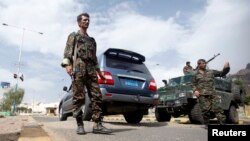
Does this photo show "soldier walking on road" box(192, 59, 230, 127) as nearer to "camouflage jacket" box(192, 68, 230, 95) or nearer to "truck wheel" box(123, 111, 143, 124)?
"camouflage jacket" box(192, 68, 230, 95)

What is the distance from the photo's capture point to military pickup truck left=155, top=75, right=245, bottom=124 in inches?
415

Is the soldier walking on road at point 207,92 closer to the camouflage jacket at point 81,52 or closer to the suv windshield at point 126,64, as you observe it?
the suv windshield at point 126,64

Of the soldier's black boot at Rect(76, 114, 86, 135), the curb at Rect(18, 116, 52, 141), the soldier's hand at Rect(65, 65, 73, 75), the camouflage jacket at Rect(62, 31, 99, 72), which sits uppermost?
the camouflage jacket at Rect(62, 31, 99, 72)

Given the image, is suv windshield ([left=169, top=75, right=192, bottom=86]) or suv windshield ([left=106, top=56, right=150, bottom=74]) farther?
suv windshield ([left=169, top=75, right=192, bottom=86])

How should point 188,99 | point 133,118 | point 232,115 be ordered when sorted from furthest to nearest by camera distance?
point 232,115 < point 188,99 < point 133,118

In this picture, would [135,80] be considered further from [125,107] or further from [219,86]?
[219,86]

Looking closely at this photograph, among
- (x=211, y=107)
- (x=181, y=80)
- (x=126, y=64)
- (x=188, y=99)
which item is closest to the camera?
(x=211, y=107)

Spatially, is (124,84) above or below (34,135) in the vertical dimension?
above

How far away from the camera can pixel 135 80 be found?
311 inches

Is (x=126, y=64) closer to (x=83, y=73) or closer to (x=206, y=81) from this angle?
(x=206, y=81)

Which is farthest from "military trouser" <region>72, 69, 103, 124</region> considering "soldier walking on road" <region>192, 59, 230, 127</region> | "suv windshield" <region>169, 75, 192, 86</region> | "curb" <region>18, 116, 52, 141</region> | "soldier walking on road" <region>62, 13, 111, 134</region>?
"suv windshield" <region>169, 75, 192, 86</region>

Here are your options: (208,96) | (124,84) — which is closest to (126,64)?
(124,84)

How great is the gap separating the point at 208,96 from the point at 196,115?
2.24m

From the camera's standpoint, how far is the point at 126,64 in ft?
26.5
